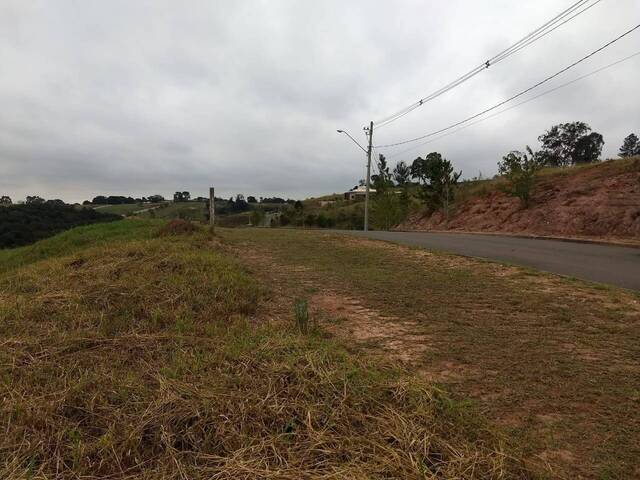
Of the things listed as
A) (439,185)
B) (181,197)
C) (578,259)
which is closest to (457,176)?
(439,185)

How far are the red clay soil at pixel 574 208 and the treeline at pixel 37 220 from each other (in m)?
24.7

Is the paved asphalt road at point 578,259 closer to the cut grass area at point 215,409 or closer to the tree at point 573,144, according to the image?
the cut grass area at point 215,409

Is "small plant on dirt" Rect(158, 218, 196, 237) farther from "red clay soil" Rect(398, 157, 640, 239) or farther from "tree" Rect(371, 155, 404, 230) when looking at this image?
"tree" Rect(371, 155, 404, 230)

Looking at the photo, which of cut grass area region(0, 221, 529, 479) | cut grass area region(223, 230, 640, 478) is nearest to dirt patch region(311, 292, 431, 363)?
cut grass area region(223, 230, 640, 478)

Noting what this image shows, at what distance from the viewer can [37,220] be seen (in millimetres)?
38031

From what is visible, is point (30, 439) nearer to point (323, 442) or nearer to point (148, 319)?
point (323, 442)

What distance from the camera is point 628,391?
3258 millimetres

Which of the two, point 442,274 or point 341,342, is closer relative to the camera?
point 341,342

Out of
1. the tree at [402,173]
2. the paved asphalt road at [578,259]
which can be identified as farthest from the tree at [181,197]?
the paved asphalt road at [578,259]

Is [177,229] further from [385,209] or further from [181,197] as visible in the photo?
[181,197]

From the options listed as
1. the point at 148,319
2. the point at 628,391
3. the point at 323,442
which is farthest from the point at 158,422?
the point at 628,391

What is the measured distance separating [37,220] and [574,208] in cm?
3979

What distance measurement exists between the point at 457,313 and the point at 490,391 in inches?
90.3

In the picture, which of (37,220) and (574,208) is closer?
(574,208)
